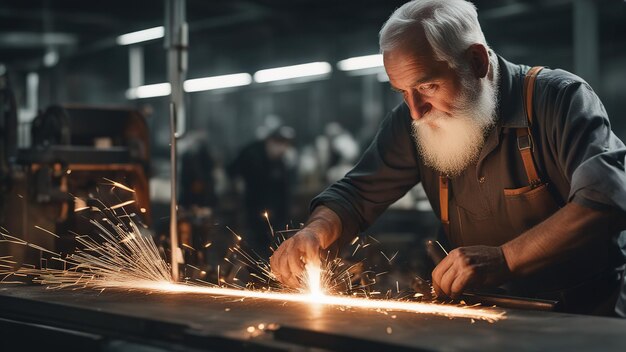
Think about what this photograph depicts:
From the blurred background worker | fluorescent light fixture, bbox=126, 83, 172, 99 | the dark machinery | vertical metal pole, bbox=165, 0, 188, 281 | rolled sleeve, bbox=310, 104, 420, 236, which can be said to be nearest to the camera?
rolled sleeve, bbox=310, 104, 420, 236

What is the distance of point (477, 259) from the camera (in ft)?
6.81

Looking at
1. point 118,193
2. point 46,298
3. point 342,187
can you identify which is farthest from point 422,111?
point 118,193

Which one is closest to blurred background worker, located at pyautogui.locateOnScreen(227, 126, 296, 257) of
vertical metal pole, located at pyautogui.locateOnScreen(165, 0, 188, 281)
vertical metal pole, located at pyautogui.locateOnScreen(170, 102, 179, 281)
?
vertical metal pole, located at pyautogui.locateOnScreen(165, 0, 188, 281)

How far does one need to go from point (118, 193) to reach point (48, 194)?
1.69ft

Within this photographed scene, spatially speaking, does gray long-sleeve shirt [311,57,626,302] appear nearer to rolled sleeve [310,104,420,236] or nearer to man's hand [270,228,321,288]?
rolled sleeve [310,104,420,236]

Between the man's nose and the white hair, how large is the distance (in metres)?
0.14

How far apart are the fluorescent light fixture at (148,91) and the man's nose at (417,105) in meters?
10.7

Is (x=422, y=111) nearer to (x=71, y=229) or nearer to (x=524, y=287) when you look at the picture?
(x=524, y=287)

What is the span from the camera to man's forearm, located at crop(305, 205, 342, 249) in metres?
2.58

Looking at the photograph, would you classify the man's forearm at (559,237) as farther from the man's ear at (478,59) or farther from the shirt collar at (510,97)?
the man's ear at (478,59)

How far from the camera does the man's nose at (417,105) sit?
240 cm

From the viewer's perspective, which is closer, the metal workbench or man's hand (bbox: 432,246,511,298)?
the metal workbench

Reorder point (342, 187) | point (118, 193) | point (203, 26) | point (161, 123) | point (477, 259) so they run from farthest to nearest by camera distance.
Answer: point (161, 123) < point (203, 26) < point (118, 193) < point (342, 187) < point (477, 259)

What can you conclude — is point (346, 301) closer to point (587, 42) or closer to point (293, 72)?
point (587, 42)
